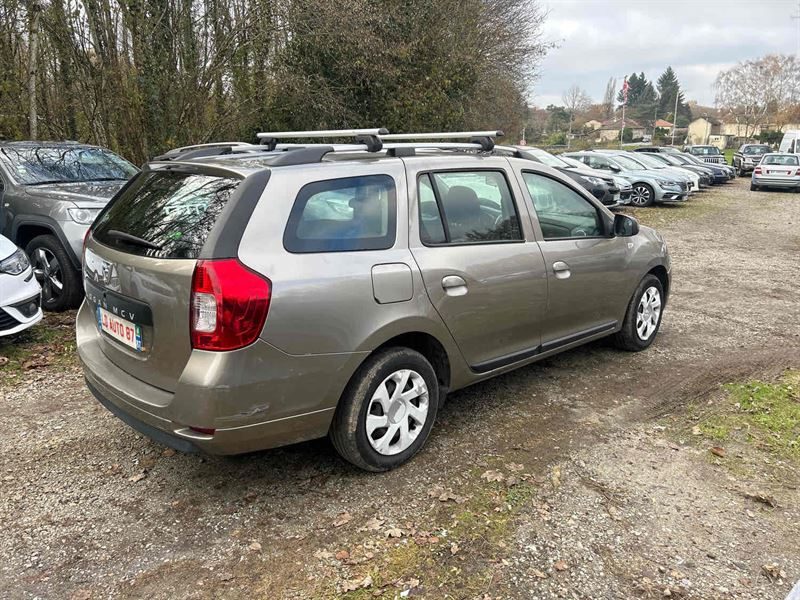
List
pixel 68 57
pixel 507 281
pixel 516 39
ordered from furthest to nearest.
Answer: pixel 516 39 < pixel 68 57 < pixel 507 281

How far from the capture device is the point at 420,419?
11.6ft

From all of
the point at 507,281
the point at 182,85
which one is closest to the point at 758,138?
the point at 182,85

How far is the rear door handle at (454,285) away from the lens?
3.49m

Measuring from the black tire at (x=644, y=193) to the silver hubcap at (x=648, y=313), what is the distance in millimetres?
13213

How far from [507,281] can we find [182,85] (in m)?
9.50

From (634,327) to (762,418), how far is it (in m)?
1.29

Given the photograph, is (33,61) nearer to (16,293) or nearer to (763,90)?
(16,293)

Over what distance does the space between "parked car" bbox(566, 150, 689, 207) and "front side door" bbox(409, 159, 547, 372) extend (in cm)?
1487

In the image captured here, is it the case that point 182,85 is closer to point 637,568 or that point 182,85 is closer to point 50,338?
point 50,338

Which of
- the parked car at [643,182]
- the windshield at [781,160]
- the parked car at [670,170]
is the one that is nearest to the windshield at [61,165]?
the parked car at [643,182]

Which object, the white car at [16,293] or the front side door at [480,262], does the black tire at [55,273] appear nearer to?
the white car at [16,293]

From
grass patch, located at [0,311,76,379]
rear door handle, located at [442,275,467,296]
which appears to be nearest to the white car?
grass patch, located at [0,311,76,379]

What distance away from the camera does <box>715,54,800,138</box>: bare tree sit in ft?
210

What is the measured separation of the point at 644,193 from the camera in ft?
58.6
